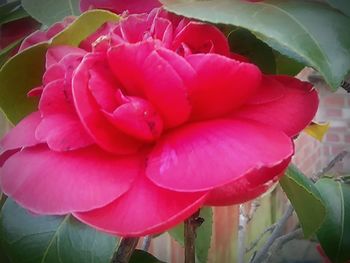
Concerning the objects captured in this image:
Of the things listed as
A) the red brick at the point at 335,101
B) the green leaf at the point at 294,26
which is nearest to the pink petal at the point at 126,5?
the green leaf at the point at 294,26

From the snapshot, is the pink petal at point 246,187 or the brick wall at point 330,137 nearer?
the pink petal at point 246,187

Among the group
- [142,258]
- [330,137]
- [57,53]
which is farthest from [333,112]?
[57,53]

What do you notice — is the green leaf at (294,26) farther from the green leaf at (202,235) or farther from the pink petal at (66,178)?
the green leaf at (202,235)

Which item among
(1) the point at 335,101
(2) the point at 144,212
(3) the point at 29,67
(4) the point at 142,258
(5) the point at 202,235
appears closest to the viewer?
(2) the point at 144,212

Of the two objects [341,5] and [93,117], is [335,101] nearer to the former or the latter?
[341,5]

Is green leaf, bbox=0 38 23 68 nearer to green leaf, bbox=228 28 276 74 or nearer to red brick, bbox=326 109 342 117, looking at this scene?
green leaf, bbox=228 28 276 74
